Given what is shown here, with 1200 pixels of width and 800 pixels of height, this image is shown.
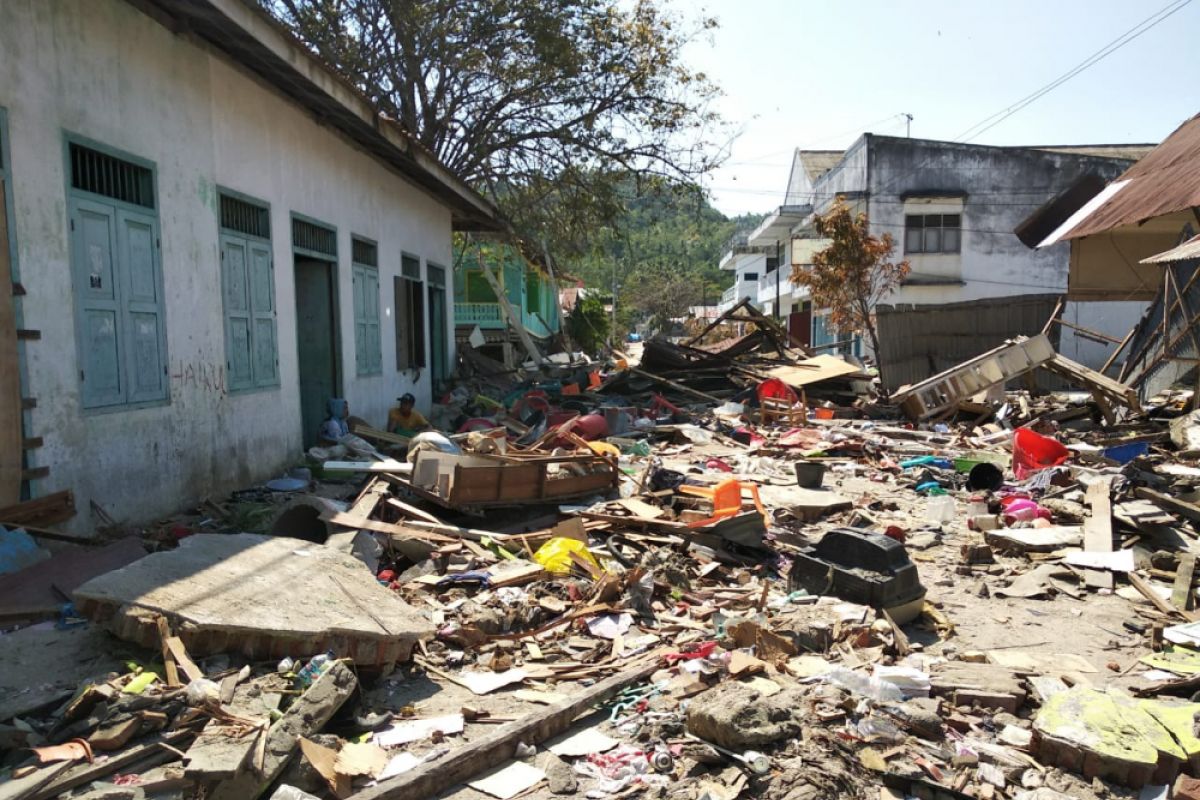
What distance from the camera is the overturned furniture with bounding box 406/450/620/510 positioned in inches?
269

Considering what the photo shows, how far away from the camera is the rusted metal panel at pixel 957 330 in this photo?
57.5 ft

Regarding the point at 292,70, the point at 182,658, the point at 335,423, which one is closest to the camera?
the point at 182,658

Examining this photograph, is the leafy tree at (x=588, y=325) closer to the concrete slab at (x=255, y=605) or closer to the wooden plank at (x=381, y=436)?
the wooden plank at (x=381, y=436)

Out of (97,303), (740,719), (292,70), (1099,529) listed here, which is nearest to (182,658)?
(740,719)

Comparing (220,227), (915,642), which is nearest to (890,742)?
(915,642)

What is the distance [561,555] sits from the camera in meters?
5.93

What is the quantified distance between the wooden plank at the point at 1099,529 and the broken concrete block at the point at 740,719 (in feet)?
11.5

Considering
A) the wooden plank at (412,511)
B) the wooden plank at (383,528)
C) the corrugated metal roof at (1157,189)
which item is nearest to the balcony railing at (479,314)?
the corrugated metal roof at (1157,189)

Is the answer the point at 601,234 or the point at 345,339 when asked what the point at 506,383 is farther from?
the point at 345,339

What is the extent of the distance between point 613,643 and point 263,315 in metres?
5.77

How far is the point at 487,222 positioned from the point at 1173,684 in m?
16.6

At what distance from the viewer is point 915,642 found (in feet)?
16.4

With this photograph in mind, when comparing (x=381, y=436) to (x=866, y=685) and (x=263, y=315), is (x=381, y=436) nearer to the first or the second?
(x=263, y=315)

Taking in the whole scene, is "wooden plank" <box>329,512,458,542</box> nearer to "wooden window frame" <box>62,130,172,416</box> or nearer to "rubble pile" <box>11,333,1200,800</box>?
"rubble pile" <box>11,333,1200,800</box>
